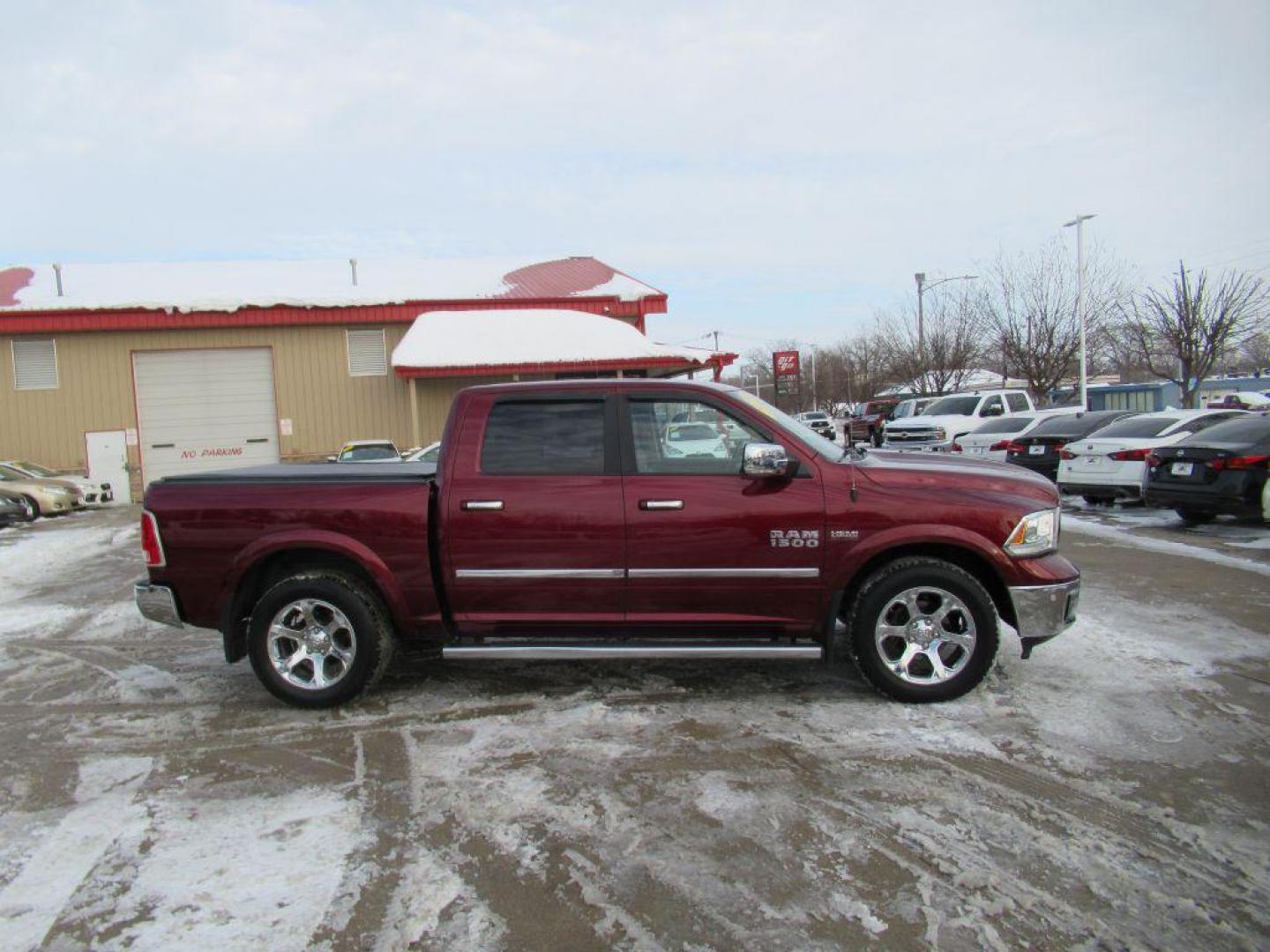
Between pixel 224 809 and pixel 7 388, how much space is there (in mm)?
21822

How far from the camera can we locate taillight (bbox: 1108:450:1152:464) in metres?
13.1

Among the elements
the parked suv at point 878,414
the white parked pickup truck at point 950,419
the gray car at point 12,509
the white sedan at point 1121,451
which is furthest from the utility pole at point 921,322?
the gray car at point 12,509

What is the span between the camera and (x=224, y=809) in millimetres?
3715

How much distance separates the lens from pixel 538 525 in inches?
186

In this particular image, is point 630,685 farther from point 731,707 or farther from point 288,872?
point 288,872

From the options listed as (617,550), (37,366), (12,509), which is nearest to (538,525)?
(617,550)

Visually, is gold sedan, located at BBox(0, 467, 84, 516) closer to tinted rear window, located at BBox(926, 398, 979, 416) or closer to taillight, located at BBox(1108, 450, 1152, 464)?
taillight, located at BBox(1108, 450, 1152, 464)

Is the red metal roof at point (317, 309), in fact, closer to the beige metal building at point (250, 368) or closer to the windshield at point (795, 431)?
the beige metal building at point (250, 368)

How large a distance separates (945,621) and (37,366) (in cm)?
2309

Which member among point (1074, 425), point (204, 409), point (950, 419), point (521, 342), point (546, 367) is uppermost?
point (521, 342)

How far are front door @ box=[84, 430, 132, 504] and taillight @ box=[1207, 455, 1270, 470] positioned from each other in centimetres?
2203

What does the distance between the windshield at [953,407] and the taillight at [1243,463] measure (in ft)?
37.7

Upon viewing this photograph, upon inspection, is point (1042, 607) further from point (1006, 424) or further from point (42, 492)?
point (42, 492)

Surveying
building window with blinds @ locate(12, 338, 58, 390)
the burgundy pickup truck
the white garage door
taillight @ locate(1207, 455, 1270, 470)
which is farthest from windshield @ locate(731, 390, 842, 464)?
building window with blinds @ locate(12, 338, 58, 390)
